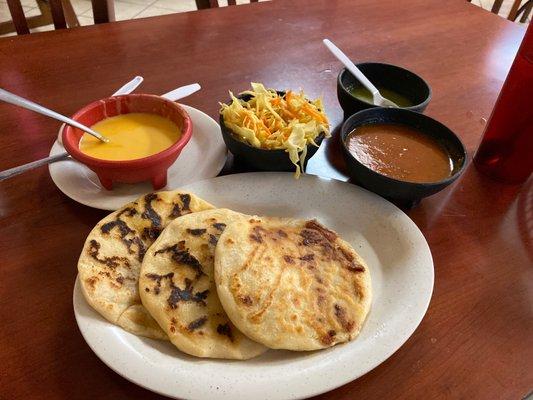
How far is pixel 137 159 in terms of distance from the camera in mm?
1298

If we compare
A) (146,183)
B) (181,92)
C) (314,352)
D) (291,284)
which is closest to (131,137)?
(146,183)

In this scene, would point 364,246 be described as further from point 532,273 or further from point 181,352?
point 181,352

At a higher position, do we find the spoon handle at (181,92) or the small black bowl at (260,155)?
the small black bowl at (260,155)

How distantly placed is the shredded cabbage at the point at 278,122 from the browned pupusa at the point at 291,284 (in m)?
0.27

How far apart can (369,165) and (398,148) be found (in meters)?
0.14

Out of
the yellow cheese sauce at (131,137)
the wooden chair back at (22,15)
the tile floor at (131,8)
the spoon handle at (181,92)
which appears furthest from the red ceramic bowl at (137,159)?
the tile floor at (131,8)

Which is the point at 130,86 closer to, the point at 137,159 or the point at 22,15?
the point at 137,159

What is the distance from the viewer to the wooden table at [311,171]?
1.01 meters

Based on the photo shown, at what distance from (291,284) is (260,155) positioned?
1.50 feet

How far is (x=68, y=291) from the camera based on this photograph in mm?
1139

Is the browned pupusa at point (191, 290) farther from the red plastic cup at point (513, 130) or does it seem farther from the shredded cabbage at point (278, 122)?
the red plastic cup at point (513, 130)

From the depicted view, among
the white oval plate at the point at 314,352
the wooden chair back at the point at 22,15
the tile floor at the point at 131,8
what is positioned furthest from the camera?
the tile floor at the point at 131,8

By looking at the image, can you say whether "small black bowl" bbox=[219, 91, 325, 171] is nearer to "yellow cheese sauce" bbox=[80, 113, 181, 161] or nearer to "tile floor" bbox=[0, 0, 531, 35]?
"yellow cheese sauce" bbox=[80, 113, 181, 161]

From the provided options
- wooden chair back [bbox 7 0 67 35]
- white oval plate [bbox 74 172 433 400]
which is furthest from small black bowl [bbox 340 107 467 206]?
wooden chair back [bbox 7 0 67 35]
